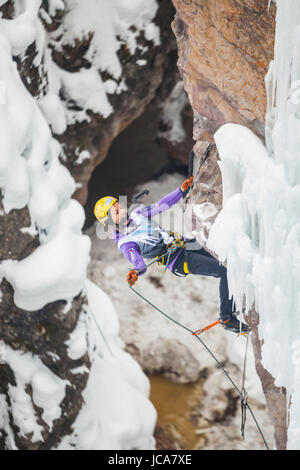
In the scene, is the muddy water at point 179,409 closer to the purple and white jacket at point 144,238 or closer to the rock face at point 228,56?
the purple and white jacket at point 144,238

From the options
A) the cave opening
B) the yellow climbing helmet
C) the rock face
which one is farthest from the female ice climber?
the cave opening

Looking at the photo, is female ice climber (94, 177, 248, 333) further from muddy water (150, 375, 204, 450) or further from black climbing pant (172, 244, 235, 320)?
muddy water (150, 375, 204, 450)

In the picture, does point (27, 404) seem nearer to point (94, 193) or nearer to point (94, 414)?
point (94, 414)

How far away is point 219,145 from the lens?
3.31 meters

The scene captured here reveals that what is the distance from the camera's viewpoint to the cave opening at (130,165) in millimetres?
9578

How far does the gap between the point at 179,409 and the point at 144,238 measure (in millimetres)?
4973

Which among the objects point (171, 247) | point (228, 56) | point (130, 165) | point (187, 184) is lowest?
point (130, 165)

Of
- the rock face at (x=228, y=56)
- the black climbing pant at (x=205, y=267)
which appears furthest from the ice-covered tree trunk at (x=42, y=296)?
the rock face at (x=228, y=56)

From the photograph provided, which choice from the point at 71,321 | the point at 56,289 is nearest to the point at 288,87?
the point at 56,289

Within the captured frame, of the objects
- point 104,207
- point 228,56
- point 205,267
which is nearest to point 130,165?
point 104,207

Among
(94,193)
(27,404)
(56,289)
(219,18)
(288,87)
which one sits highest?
(219,18)

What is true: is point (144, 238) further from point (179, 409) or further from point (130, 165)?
point (130, 165)

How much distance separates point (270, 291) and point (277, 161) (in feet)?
2.97

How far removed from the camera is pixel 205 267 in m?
4.07
